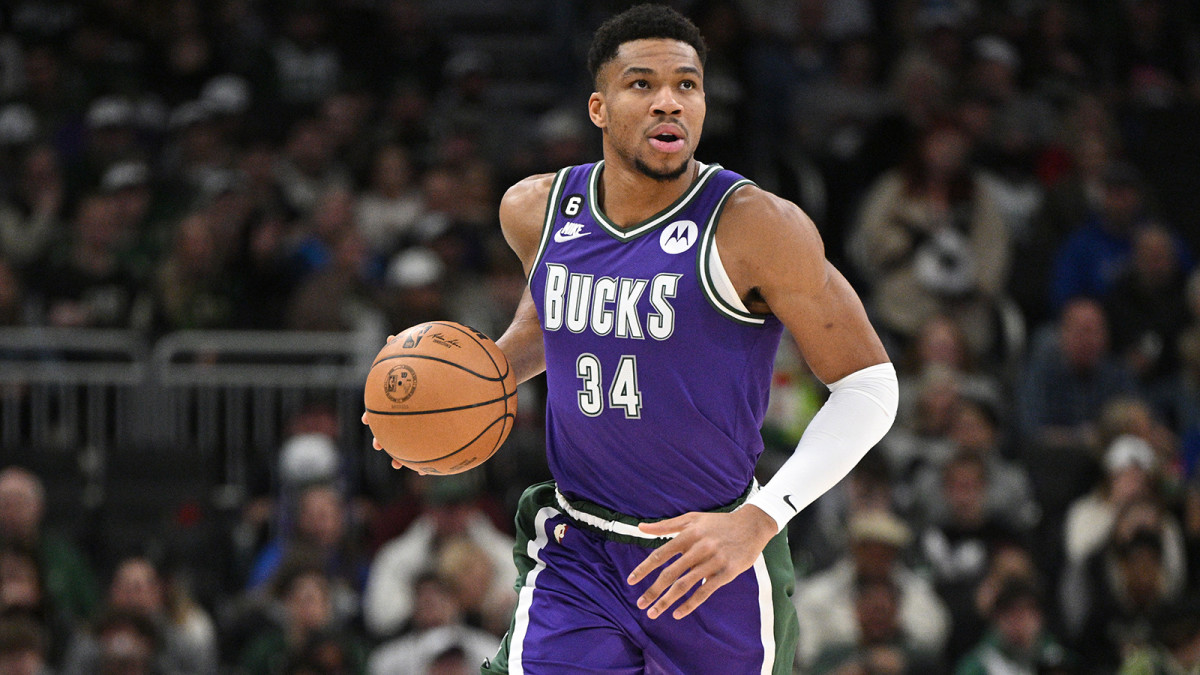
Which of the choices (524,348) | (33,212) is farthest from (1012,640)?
(33,212)

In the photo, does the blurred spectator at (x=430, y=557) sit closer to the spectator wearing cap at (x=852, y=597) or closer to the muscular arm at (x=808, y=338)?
the spectator wearing cap at (x=852, y=597)

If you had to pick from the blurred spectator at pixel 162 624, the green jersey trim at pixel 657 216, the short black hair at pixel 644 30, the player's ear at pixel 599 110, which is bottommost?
the blurred spectator at pixel 162 624

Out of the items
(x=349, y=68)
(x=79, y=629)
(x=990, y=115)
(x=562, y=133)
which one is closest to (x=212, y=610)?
(x=79, y=629)

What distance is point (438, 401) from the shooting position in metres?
4.54

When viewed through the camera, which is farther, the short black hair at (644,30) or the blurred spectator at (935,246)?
the blurred spectator at (935,246)

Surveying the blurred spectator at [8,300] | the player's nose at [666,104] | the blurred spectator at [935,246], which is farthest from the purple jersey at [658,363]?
the blurred spectator at [8,300]

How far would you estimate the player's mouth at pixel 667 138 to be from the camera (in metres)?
4.41

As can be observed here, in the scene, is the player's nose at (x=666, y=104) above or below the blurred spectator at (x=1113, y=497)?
above

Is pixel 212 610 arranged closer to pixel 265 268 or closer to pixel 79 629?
pixel 79 629

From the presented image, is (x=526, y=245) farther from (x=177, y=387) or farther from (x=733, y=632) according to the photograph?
(x=177, y=387)

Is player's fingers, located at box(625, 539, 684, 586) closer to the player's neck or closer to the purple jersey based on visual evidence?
the purple jersey

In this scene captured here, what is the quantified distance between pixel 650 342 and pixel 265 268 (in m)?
6.70

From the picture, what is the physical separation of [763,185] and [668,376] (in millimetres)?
7541

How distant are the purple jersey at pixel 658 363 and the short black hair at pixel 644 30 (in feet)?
1.30
